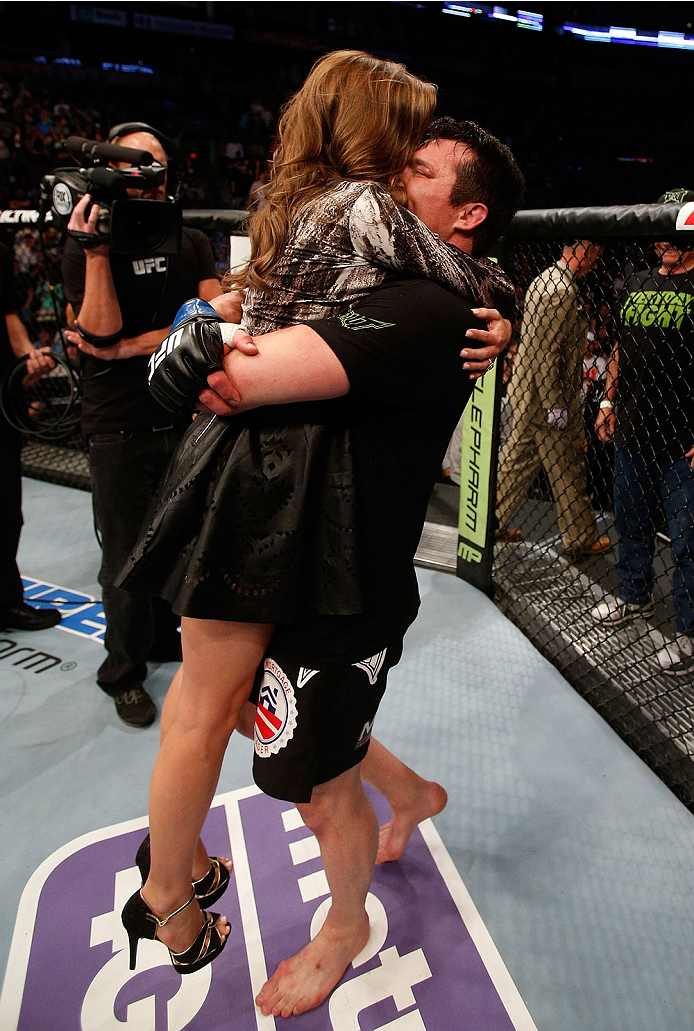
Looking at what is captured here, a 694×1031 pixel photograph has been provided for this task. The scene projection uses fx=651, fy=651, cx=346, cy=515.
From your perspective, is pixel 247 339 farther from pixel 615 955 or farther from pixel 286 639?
pixel 615 955

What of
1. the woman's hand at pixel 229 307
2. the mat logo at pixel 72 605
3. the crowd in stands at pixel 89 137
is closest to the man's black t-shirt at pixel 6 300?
the mat logo at pixel 72 605

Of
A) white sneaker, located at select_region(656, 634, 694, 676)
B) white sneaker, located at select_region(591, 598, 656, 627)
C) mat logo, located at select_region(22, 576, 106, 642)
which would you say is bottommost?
mat logo, located at select_region(22, 576, 106, 642)

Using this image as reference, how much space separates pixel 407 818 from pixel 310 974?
1.03ft

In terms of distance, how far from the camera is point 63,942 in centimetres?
110

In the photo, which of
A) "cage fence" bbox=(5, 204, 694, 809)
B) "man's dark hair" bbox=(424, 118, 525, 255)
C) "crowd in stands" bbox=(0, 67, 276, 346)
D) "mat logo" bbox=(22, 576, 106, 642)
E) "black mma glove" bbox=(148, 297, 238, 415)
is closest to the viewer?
"black mma glove" bbox=(148, 297, 238, 415)

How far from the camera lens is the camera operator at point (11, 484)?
1.98 m

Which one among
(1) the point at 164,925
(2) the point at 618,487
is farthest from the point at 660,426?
(1) the point at 164,925

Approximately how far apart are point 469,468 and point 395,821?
136 centimetres

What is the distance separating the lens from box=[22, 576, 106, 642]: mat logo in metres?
2.10

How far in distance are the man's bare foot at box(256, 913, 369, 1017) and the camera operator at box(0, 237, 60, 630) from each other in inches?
56.1

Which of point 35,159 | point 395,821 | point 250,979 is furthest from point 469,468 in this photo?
point 35,159

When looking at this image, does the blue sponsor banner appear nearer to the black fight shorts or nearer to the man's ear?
the black fight shorts

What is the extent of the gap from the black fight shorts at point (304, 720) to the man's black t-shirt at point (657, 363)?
1.44m

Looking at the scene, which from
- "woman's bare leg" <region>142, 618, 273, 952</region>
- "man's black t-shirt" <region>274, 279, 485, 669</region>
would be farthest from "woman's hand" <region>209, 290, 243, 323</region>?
"woman's bare leg" <region>142, 618, 273, 952</region>
